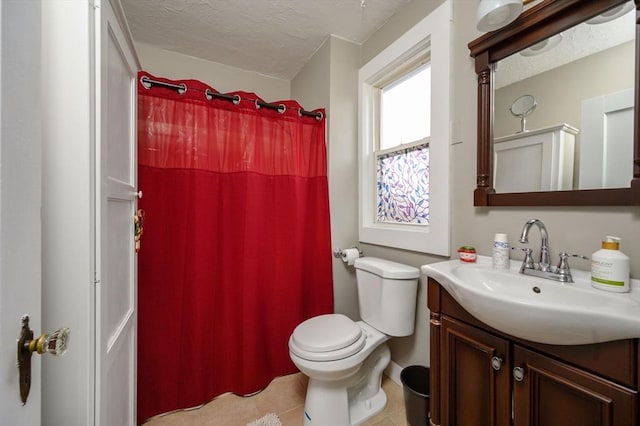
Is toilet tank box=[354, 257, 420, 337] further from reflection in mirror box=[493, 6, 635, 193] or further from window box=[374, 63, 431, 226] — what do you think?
reflection in mirror box=[493, 6, 635, 193]

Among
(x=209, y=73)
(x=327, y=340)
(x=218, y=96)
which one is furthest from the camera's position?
(x=209, y=73)

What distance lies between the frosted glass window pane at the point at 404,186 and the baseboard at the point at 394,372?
0.92m

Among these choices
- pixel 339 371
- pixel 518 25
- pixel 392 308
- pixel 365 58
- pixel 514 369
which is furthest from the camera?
pixel 365 58

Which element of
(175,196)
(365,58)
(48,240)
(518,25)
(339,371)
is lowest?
(339,371)

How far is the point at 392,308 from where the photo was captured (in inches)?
53.5

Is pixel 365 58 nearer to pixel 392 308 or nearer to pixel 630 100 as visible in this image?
pixel 630 100

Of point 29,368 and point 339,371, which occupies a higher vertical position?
point 29,368

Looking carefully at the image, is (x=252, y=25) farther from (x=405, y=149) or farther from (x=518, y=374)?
(x=518, y=374)

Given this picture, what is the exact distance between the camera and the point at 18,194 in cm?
40

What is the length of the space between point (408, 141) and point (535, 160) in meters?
0.72

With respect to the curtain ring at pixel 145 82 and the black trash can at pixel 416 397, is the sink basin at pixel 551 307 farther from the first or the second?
the curtain ring at pixel 145 82

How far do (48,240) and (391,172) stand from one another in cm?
163

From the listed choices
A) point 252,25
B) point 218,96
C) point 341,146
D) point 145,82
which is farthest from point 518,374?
point 252,25

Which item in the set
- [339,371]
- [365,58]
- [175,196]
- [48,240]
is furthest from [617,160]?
[175,196]
